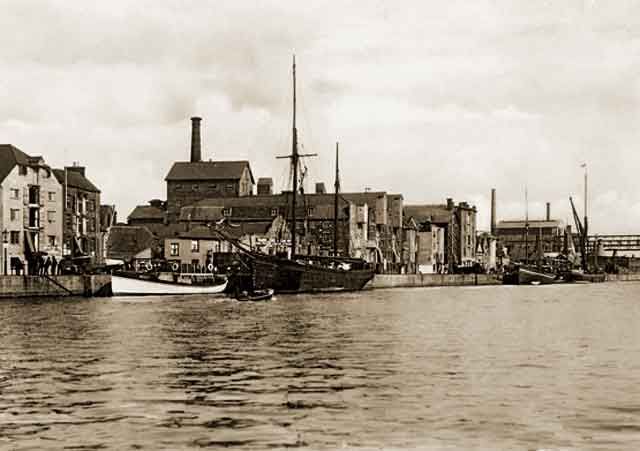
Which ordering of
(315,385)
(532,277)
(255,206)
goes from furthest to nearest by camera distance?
(532,277) → (255,206) → (315,385)

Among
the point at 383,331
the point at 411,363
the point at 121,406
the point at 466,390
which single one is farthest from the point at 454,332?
the point at 121,406

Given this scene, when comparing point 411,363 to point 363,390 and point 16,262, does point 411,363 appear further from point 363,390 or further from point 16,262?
point 16,262

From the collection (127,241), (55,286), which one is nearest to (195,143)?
(127,241)

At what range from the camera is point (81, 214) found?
123m

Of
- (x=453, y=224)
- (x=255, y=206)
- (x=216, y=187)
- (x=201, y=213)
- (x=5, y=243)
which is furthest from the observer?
(x=453, y=224)

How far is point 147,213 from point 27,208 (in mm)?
51765

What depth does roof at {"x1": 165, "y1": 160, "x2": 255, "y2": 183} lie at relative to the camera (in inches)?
6206

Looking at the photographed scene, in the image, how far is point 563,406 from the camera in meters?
26.4

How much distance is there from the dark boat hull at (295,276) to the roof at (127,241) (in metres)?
35.3

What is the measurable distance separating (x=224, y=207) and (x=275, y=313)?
77.8 metres

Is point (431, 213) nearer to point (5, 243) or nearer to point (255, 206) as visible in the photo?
point (255, 206)

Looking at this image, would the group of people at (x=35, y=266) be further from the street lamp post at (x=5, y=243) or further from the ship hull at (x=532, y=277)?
the ship hull at (x=532, y=277)

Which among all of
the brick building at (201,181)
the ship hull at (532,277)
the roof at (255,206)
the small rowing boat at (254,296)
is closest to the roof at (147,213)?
the brick building at (201,181)

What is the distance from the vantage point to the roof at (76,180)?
119 meters
